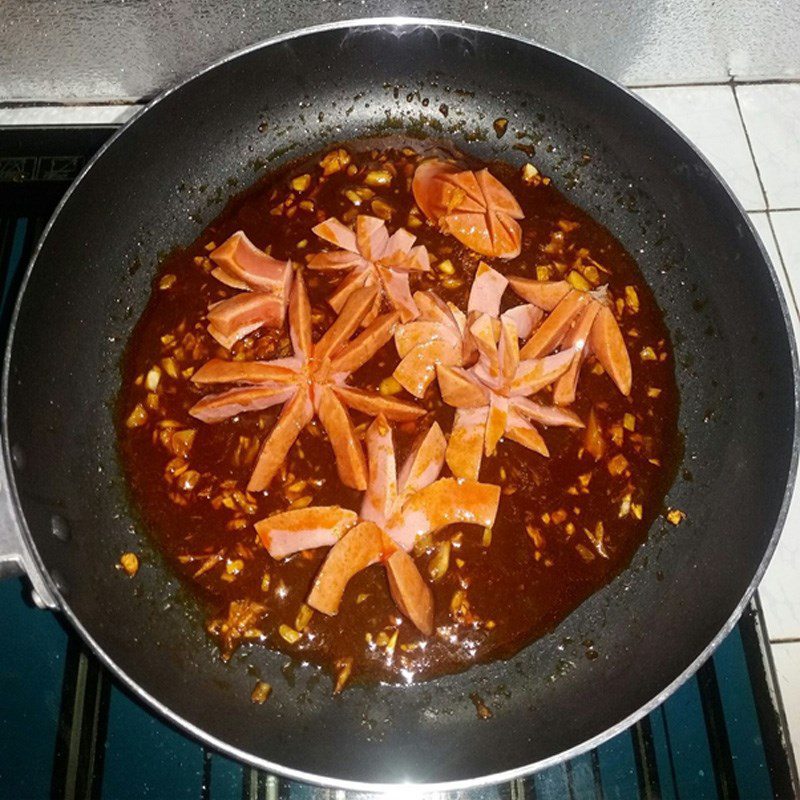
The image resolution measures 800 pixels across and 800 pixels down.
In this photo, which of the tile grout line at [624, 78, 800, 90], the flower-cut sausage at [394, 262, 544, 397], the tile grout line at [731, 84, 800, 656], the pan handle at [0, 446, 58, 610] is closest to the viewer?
the pan handle at [0, 446, 58, 610]

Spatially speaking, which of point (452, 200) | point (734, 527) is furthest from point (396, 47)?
point (734, 527)

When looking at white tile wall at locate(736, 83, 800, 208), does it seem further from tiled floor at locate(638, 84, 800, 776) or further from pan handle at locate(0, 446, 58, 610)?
pan handle at locate(0, 446, 58, 610)

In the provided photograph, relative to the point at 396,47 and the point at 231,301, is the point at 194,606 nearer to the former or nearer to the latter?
the point at 231,301

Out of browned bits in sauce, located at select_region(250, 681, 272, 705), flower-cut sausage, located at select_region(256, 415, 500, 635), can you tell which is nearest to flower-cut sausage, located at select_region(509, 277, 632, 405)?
flower-cut sausage, located at select_region(256, 415, 500, 635)

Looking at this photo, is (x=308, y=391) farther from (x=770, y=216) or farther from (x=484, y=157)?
(x=770, y=216)

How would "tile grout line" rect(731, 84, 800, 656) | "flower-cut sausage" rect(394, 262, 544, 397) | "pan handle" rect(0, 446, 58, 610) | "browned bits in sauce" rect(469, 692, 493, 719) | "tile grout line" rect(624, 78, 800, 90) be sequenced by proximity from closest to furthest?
"pan handle" rect(0, 446, 58, 610) → "browned bits in sauce" rect(469, 692, 493, 719) → "flower-cut sausage" rect(394, 262, 544, 397) → "tile grout line" rect(731, 84, 800, 656) → "tile grout line" rect(624, 78, 800, 90)

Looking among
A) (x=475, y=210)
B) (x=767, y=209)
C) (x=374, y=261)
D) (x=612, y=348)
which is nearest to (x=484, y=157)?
(x=475, y=210)

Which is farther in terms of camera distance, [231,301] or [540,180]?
[540,180]

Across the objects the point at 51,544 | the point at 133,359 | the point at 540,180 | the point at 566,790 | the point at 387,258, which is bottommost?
the point at 566,790

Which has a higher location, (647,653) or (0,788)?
(647,653)
